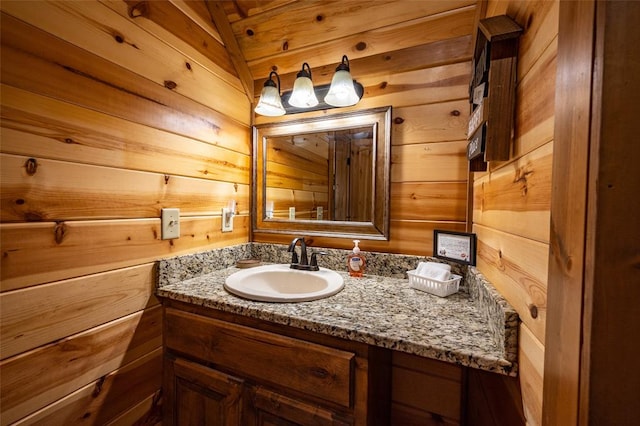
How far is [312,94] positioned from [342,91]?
154 mm

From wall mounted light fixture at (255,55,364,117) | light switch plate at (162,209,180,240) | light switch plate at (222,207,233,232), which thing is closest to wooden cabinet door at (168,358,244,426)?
light switch plate at (162,209,180,240)

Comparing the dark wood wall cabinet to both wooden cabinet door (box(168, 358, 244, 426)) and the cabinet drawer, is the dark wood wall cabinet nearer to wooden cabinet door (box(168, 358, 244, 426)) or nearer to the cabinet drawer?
the cabinet drawer

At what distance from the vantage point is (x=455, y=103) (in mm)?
1042

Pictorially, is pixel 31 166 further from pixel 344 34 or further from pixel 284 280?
pixel 344 34

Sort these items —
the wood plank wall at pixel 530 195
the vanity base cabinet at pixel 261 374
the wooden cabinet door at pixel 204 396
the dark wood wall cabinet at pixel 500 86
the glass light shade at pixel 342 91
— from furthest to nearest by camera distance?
the glass light shade at pixel 342 91
the wooden cabinet door at pixel 204 396
the vanity base cabinet at pixel 261 374
the dark wood wall cabinet at pixel 500 86
the wood plank wall at pixel 530 195

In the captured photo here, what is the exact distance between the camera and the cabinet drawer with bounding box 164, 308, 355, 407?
0.70m

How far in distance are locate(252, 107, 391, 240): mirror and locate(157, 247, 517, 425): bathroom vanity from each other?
1.05 feet

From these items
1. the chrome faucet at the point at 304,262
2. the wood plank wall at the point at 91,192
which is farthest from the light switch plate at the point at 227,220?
the chrome faucet at the point at 304,262

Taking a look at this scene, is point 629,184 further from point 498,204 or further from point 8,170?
point 8,170

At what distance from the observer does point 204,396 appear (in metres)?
0.89

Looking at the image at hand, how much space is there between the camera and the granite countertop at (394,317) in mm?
600

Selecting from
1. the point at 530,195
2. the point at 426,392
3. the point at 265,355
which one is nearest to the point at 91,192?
the point at 265,355

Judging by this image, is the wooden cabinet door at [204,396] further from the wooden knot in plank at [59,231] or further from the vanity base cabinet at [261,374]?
the wooden knot in plank at [59,231]

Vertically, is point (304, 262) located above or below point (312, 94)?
below
